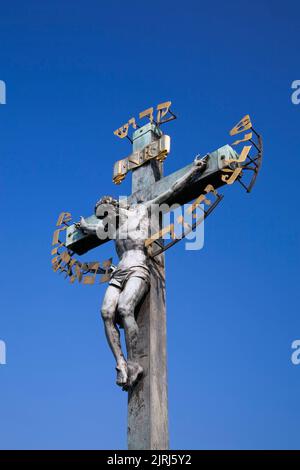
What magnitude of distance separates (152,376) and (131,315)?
656 mm

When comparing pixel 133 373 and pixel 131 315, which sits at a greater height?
pixel 131 315

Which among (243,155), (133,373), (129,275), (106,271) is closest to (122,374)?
(133,373)

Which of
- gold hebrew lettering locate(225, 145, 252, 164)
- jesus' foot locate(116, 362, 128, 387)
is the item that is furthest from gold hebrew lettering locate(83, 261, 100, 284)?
gold hebrew lettering locate(225, 145, 252, 164)

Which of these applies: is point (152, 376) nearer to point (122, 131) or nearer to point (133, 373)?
point (133, 373)

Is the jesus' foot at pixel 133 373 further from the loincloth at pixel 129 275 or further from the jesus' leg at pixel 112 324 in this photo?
the loincloth at pixel 129 275

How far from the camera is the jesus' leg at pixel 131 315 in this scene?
7562 millimetres

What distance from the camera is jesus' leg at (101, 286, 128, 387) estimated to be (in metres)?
7.68

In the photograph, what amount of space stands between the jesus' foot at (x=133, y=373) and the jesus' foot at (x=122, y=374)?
0.13 feet

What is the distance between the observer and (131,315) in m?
7.82

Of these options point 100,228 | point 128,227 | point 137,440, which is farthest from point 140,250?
point 137,440

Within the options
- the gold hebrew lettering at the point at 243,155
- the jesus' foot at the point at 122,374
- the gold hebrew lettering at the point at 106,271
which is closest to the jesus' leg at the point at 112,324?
the jesus' foot at the point at 122,374

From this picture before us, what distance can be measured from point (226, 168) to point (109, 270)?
1781mm

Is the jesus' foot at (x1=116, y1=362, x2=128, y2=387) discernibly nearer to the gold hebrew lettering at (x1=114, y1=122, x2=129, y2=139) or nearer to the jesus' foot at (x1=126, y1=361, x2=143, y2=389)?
the jesus' foot at (x1=126, y1=361, x2=143, y2=389)

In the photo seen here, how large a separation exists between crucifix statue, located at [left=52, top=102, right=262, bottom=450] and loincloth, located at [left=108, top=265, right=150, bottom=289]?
0.03 ft
